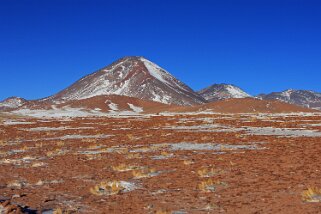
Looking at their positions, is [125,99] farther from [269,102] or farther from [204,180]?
[204,180]

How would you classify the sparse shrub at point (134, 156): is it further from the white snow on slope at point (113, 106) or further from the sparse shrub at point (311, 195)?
the white snow on slope at point (113, 106)

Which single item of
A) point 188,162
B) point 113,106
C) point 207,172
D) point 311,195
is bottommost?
point 311,195

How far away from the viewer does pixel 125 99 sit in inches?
7697

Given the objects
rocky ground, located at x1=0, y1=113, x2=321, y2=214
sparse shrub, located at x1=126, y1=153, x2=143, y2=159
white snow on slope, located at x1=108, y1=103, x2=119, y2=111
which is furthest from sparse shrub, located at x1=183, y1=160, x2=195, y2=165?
white snow on slope, located at x1=108, y1=103, x2=119, y2=111

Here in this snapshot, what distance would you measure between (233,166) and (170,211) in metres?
8.00

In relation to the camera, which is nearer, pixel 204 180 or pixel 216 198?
pixel 216 198

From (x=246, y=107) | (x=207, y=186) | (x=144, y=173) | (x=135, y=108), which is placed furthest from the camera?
(x=135, y=108)

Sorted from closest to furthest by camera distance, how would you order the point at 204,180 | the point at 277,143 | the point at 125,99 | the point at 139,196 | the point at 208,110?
the point at 139,196 → the point at 204,180 → the point at 277,143 → the point at 208,110 → the point at 125,99

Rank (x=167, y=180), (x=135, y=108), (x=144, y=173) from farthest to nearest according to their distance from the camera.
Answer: (x=135, y=108), (x=144, y=173), (x=167, y=180)

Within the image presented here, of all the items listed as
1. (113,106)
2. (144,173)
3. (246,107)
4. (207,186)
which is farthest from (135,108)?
(207,186)

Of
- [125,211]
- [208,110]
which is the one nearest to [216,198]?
[125,211]

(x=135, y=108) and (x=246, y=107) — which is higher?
(x=135, y=108)

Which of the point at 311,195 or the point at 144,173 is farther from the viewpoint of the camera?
the point at 144,173

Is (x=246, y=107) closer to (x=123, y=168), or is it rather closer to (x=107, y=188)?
(x=123, y=168)
